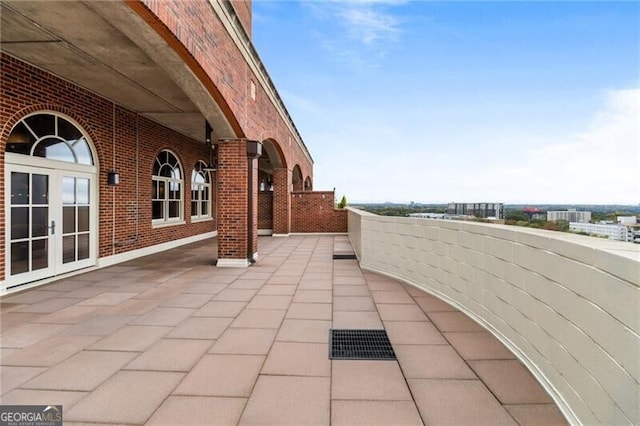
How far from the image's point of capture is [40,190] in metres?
5.87

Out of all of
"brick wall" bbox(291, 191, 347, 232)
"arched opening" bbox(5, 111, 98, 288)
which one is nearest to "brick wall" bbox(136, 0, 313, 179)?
"arched opening" bbox(5, 111, 98, 288)

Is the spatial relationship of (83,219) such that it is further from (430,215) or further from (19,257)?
(430,215)

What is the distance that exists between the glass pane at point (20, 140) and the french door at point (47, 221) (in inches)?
8.4

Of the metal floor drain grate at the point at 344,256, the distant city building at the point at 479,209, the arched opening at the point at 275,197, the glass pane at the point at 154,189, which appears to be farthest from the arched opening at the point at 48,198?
the distant city building at the point at 479,209

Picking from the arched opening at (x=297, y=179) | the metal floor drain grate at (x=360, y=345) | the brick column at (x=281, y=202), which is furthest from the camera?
the arched opening at (x=297, y=179)

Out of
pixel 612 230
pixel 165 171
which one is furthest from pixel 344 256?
pixel 612 230

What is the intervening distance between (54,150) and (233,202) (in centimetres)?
331

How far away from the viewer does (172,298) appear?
4922 millimetres

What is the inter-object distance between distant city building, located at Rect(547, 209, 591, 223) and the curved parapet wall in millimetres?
265

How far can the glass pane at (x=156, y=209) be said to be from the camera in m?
9.56

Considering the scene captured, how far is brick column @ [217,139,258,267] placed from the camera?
7.41 metres

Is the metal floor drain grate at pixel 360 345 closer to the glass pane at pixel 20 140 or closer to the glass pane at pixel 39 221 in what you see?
the glass pane at pixel 39 221

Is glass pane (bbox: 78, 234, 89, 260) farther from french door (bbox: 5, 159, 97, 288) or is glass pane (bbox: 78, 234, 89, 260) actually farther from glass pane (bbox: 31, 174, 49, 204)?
glass pane (bbox: 31, 174, 49, 204)

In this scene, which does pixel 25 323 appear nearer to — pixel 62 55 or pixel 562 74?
pixel 62 55
